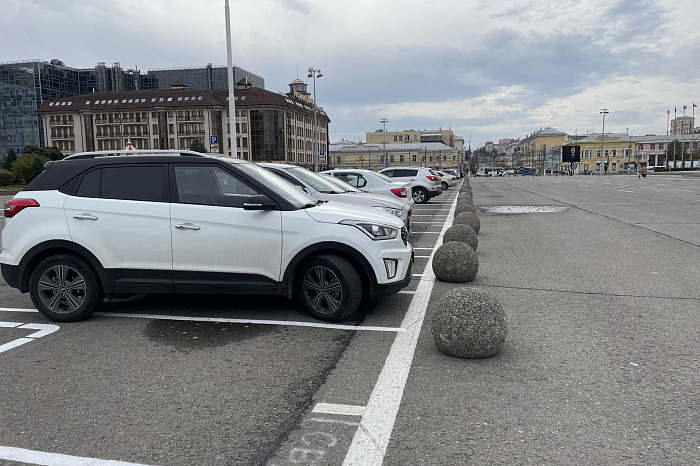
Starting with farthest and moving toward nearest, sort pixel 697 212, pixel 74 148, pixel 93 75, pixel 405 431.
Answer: pixel 93 75 → pixel 74 148 → pixel 697 212 → pixel 405 431

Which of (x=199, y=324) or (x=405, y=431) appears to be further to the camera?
(x=199, y=324)

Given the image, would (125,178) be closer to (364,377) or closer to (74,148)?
(364,377)

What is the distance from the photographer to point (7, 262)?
5.96 meters

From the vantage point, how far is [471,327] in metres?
4.59

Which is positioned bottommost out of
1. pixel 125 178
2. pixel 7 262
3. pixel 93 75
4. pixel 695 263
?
pixel 695 263

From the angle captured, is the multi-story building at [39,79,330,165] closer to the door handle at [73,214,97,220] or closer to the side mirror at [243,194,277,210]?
the door handle at [73,214,97,220]

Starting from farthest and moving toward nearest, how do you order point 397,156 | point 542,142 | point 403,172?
point 542,142, point 397,156, point 403,172

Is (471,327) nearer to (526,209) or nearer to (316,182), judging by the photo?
(316,182)

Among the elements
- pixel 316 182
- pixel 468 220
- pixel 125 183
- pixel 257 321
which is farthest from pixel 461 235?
pixel 125 183

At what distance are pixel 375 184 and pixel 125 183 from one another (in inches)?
414

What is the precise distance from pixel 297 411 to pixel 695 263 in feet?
26.4

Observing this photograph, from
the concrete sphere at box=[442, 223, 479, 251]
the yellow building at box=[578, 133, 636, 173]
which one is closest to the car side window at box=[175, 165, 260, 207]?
the concrete sphere at box=[442, 223, 479, 251]

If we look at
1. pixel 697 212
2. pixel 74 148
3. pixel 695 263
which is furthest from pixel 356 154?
pixel 695 263

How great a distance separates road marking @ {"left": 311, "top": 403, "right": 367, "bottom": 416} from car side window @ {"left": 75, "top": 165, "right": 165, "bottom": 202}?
10.4 ft
